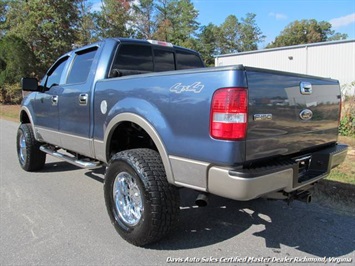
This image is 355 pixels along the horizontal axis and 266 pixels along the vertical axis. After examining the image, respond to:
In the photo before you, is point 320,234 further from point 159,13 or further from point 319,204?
point 159,13

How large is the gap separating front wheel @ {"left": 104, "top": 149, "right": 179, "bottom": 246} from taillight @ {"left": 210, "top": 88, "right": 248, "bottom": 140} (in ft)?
2.74

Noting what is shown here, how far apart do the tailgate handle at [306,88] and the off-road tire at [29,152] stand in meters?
4.60

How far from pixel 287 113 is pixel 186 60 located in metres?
2.50

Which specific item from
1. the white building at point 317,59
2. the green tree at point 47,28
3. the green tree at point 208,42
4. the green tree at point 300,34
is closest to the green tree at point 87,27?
the green tree at point 47,28

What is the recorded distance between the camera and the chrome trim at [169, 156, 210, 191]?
8.80 ft

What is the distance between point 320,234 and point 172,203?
1.61 meters

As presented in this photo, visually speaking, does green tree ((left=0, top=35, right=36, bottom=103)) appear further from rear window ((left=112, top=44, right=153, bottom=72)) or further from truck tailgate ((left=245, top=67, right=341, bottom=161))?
truck tailgate ((left=245, top=67, right=341, bottom=161))

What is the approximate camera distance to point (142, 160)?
10.3 feet

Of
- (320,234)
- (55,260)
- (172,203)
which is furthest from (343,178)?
(55,260)

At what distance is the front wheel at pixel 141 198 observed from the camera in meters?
3.02

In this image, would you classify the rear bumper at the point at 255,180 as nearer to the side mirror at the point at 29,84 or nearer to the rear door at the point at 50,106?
the rear door at the point at 50,106

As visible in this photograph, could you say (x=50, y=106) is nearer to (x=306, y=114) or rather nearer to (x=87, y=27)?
(x=306, y=114)

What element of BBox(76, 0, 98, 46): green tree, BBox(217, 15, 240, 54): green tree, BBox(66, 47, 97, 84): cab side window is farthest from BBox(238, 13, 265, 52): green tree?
BBox(66, 47, 97, 84): cab side window

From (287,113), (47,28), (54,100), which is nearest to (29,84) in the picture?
(54,100)
